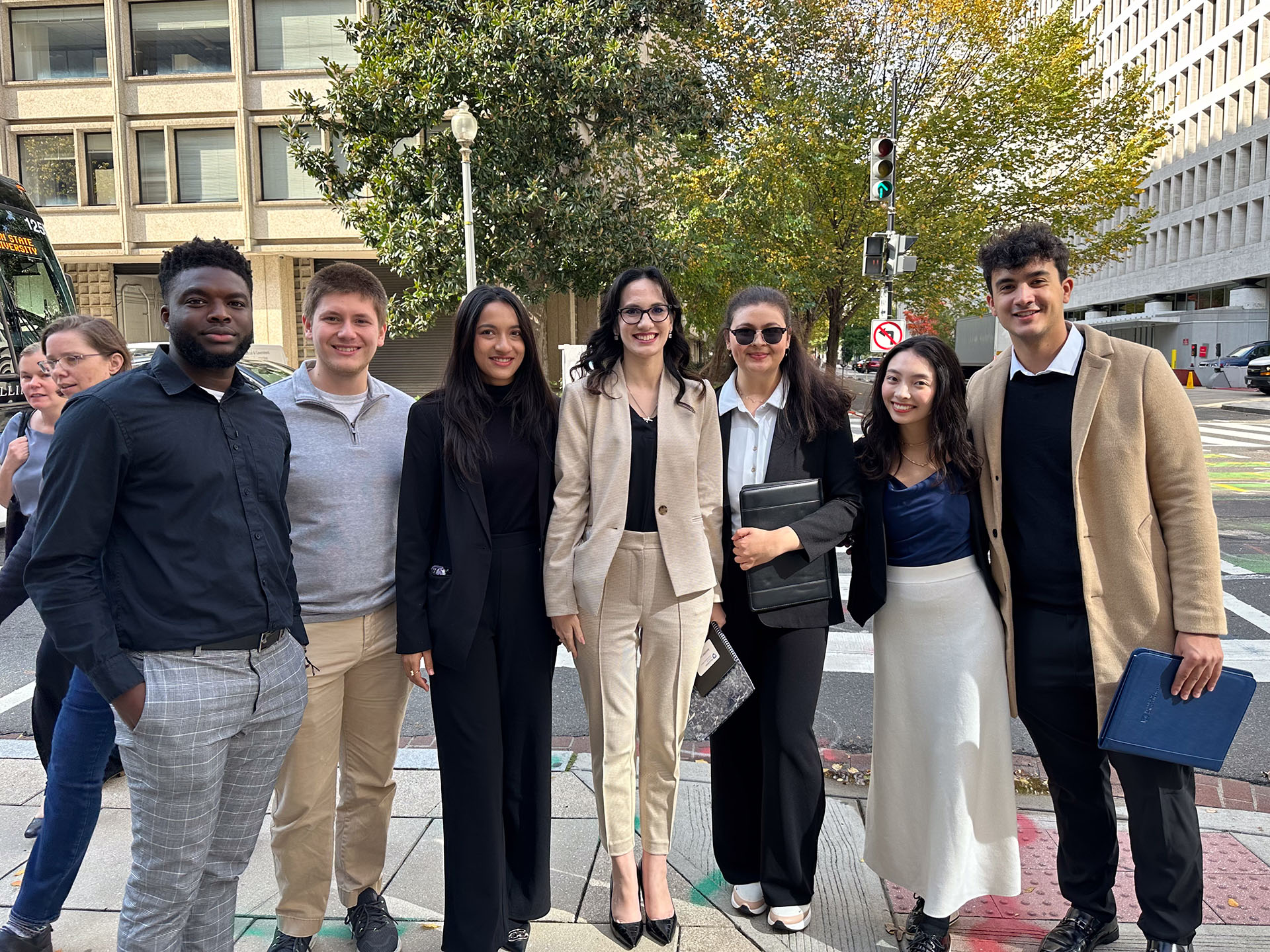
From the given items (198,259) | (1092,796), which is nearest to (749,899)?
(1092,796)

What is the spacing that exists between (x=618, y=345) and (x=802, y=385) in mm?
672

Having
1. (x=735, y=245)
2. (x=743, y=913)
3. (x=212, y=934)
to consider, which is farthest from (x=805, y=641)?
(x=735, y=245)

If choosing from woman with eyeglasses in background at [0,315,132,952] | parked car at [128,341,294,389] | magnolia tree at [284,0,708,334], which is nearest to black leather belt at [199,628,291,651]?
woman with eyeglasses in background at [0,315,132,952]

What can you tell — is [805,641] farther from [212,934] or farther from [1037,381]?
[212,934]

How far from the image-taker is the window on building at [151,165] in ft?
85.7

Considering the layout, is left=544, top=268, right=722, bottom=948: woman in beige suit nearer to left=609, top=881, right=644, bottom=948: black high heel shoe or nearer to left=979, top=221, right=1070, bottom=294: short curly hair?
left=609, top=881, right=644, bottom=948: black high heel shoe

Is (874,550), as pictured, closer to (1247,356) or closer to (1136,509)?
(1136,509)

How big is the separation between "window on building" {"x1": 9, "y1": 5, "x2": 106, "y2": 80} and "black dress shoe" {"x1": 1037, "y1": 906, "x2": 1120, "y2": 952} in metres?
31.3

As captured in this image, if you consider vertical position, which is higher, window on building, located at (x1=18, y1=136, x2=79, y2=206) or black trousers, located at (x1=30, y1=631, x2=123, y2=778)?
window on building, located at (x1=18, y1=136, x2=79, y2=206)

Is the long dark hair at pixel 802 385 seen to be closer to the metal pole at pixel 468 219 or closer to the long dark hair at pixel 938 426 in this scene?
the long dark hair at pixel 938 426

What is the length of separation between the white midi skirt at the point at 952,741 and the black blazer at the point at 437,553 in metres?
1.43

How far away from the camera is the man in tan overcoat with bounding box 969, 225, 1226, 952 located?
2770 millimetres

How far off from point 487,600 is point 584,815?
58.8 inches

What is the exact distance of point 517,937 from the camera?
299 centimetres
